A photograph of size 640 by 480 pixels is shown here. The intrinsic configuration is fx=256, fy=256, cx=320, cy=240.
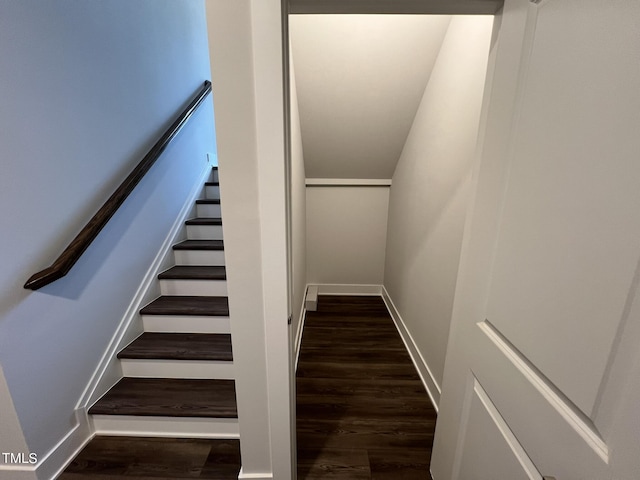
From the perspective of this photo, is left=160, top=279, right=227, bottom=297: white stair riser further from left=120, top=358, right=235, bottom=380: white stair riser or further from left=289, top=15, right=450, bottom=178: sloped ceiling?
left=289, top=15, right=450, bottom=178: sloped ceiling

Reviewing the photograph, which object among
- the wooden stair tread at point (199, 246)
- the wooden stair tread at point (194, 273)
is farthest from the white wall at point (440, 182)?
the wooden stair tread at point (199, 246)

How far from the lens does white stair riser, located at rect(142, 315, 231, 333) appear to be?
5.49ft

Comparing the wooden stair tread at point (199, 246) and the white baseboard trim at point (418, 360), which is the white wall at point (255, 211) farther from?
the wooden stair tread at point (199, 246)

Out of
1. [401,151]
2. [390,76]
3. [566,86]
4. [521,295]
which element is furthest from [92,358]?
[401,151]

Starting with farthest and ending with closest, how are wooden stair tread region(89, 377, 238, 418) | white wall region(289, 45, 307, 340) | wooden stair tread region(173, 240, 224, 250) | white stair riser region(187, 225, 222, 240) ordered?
white stair riser region(187, 225, 222, 240), wooden stair tread region(173, 240, 224, 250), white wall region(289, 45, 307, 340), wooden stair tread region(89, 377, 238, 418)

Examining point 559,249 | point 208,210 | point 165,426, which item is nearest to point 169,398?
point 165,426

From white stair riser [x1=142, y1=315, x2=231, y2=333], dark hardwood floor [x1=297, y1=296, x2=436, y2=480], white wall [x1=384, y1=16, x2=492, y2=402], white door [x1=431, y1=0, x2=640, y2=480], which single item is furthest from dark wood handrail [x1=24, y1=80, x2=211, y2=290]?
white wall [x1=384, y1=16, x2=492, y2=402]

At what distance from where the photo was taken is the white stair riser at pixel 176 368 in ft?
4.96

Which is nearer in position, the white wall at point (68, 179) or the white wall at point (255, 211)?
the white wall at point (255, 211)

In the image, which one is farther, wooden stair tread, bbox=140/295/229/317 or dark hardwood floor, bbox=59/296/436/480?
wooden stair tread, bbox=140/295/229/317

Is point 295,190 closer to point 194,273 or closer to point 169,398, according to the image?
point 194,273

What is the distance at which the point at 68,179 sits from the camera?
4.07 feet

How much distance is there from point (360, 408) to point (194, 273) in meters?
1.47

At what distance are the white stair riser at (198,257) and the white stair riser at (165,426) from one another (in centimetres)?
106
